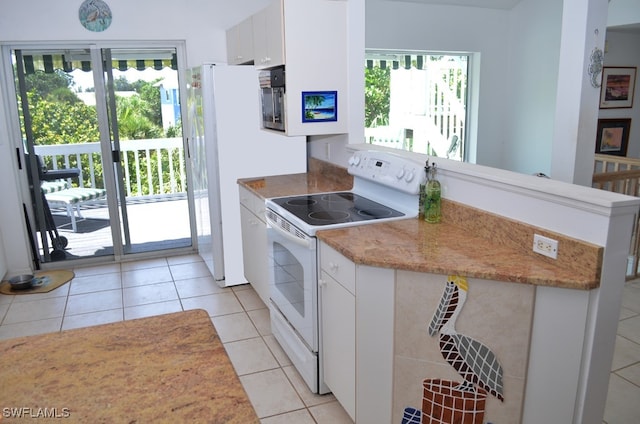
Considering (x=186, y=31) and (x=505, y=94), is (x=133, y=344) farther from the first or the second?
(x=505, y=94)

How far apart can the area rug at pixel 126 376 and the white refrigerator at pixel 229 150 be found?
272 centimetres

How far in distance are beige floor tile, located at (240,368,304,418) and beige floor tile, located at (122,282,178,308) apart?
4.75 ft

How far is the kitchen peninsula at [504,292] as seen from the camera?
1738mm

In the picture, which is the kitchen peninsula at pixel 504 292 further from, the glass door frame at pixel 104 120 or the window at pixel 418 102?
the window at pixel 418 102

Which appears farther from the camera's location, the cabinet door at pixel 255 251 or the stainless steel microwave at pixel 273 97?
the cabinet door at pixel 255 251

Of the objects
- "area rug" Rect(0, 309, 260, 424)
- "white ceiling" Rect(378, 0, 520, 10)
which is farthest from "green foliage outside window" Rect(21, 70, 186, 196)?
"area rug" Rect(0, 309, 260, 424)

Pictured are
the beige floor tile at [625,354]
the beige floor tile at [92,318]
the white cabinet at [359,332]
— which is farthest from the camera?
the beige floor tile at [92,318]

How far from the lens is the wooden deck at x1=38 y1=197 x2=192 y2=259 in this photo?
4961mm

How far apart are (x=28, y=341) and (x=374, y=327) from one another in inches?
51.5

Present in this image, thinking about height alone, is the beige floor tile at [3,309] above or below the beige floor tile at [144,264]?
below

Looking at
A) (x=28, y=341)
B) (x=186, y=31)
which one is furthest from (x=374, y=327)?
(x=186, y=31)

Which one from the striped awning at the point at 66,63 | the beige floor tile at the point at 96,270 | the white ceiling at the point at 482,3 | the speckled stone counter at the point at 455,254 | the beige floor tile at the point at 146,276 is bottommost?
the beige floor tile at the point at 96,270

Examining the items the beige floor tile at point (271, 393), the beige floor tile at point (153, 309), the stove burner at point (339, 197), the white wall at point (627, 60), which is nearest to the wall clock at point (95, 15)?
the beige floor tile at point (153, 309)

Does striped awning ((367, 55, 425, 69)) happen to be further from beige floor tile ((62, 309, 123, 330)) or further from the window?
beige floor tile ((62, 309, 123, 330))
